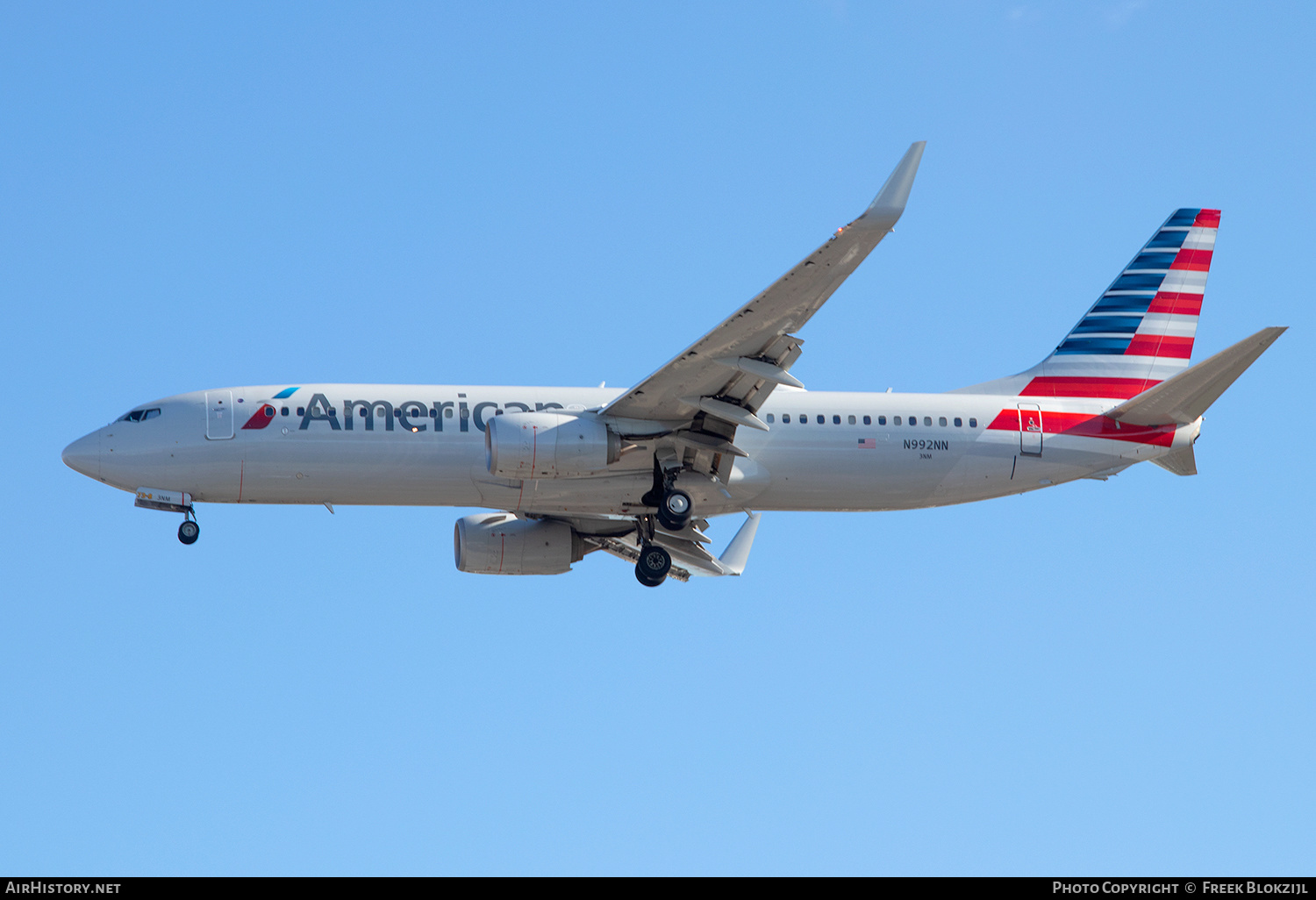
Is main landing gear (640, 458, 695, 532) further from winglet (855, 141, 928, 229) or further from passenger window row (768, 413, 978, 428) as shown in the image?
winglet (855, 141, 928, 229)

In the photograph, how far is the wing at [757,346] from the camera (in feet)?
80.1

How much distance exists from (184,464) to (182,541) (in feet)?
5.81

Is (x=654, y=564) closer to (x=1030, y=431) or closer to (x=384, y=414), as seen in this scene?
(x=384, y=414)

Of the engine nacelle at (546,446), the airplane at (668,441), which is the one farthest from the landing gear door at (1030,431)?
the engine nacelle at (546,446)

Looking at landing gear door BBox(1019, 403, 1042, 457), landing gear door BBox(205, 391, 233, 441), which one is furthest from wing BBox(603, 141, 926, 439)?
landing gear door BBox(205, 391, 233, 441)

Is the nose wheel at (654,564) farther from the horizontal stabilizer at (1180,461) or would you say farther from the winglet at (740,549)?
the horizontal stabilizer at (1180,461)

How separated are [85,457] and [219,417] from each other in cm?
313

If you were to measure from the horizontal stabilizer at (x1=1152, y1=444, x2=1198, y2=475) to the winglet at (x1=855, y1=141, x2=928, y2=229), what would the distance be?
1289 cm

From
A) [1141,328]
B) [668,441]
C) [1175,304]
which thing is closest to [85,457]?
[668,441]

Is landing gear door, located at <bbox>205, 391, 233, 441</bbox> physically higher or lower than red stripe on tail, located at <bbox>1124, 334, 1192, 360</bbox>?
lower

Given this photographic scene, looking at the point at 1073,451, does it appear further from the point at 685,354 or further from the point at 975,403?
the point at 685,354

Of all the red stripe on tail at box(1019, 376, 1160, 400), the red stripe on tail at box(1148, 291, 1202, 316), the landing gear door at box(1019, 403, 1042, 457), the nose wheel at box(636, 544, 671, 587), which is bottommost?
the nose wheel at box(636, 544, 671, 587)

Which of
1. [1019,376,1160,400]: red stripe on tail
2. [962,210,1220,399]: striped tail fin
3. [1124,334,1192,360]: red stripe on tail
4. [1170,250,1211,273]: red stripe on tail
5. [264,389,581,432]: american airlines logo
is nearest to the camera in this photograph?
[264,389,581,432]: american airlines logo

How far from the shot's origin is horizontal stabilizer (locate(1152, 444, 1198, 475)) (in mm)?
33750
